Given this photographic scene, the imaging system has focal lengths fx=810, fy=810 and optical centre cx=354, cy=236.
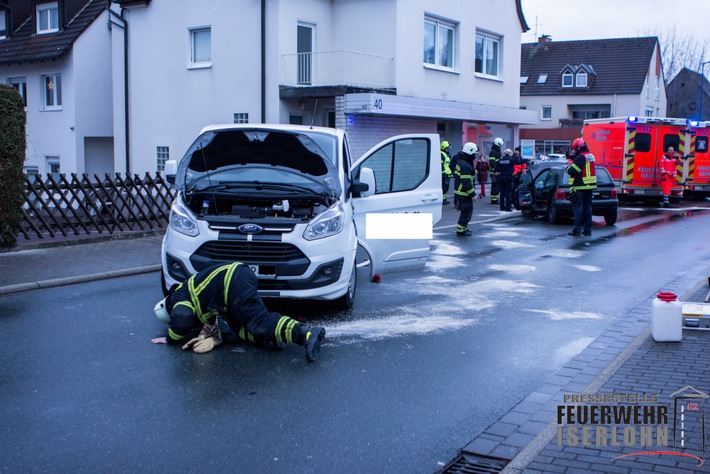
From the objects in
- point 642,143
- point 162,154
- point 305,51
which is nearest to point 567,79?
point 642,143

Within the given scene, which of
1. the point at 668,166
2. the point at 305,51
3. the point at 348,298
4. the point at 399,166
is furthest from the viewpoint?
the point at 668,166

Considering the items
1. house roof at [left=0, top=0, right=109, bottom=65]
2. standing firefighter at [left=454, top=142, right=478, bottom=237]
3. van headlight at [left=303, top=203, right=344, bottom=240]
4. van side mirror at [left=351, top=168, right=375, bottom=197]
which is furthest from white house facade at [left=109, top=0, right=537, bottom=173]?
van headlight at [left=303, top=203, right=344, bottom=240]

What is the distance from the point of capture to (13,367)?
22.6 ft

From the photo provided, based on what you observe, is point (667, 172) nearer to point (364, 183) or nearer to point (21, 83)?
point (364, 183)

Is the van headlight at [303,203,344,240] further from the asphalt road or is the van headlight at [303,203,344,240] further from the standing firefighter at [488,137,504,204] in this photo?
the standing firefighter at [488,137,504,204]

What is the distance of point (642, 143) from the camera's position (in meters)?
25.6

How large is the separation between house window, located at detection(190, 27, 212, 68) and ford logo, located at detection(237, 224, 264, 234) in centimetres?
1762

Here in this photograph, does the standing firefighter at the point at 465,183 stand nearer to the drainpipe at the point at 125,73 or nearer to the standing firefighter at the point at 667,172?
the standing firefighter at the point at 667,172

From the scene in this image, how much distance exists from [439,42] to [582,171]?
11276 millimetres

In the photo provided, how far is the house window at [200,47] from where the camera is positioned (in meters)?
25.0

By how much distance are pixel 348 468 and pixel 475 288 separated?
6.29m

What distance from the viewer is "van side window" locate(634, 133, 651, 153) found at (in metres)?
25.5

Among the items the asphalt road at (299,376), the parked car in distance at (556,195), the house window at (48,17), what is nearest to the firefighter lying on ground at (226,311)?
the asphalt road at (299,376)

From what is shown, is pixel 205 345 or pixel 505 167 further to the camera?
pixel 505 167
